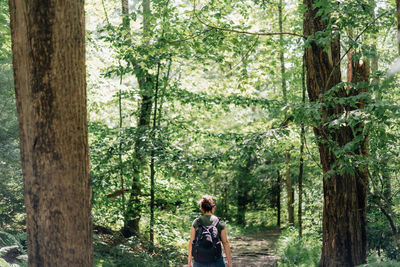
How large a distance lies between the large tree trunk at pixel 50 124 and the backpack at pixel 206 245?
1637 mm

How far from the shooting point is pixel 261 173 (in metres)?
18.3

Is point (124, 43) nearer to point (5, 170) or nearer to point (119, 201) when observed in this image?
point (119, 201)

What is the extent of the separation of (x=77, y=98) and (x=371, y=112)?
3254mm

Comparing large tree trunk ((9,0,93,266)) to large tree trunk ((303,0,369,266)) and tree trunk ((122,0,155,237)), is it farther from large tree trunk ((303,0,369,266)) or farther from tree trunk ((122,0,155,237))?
large tree trunk ((303,0,369,266))

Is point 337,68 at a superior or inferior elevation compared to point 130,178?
superior

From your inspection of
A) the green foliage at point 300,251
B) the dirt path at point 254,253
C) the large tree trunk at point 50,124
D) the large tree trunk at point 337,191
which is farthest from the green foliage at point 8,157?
the green foliage at point 300,251

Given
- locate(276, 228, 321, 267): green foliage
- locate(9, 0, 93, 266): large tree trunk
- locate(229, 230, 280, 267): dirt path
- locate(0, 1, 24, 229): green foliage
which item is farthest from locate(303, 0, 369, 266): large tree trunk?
locate(0, 1, 24, 229): green foliage

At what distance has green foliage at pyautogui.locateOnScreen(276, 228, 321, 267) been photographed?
8.46 m

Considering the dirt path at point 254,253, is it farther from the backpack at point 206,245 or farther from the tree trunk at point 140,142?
the backpack at point 206,245

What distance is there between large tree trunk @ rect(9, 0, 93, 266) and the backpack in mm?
1637

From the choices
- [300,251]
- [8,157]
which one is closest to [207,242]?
[300,251]

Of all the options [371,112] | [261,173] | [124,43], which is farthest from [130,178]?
[261,173]

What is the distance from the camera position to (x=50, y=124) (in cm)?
308

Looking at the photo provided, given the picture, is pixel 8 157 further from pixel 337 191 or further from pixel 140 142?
pixel 337 191
